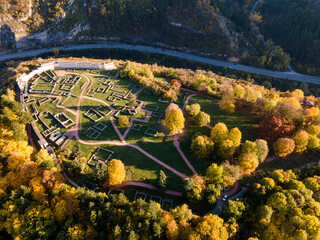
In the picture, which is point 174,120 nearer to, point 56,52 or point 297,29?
point 56,52

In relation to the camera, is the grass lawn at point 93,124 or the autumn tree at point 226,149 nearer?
the autumn tree at point 226,149

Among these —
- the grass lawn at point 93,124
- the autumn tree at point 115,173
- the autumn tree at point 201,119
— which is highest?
the autumn tree at point 201,119

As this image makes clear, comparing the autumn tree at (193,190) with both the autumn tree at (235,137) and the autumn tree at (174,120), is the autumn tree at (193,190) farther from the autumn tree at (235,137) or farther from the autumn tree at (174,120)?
the autumn tree at (174,120)

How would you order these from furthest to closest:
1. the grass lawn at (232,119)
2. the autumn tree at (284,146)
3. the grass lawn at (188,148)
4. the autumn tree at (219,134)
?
the grass lawn at (232,119) < the autumn tree at (219,134) < the grass lawn at (188,148) < the autumn tree at (284,146)

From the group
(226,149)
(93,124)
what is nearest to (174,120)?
(226,149)

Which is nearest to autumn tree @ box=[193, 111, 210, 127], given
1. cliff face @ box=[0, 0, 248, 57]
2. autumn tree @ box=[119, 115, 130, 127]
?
autumn tree @ box=[119, 115, 130, 127]

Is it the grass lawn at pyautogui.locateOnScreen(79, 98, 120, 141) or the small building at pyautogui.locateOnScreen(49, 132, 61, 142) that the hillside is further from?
the small building at pyautogui.locateOnScreen(49, 132, 61, 142)

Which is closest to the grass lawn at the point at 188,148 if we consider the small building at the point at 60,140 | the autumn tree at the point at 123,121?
the autumn tree at the point at 123,121

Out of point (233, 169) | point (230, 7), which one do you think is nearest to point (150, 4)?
point (230, 7)
